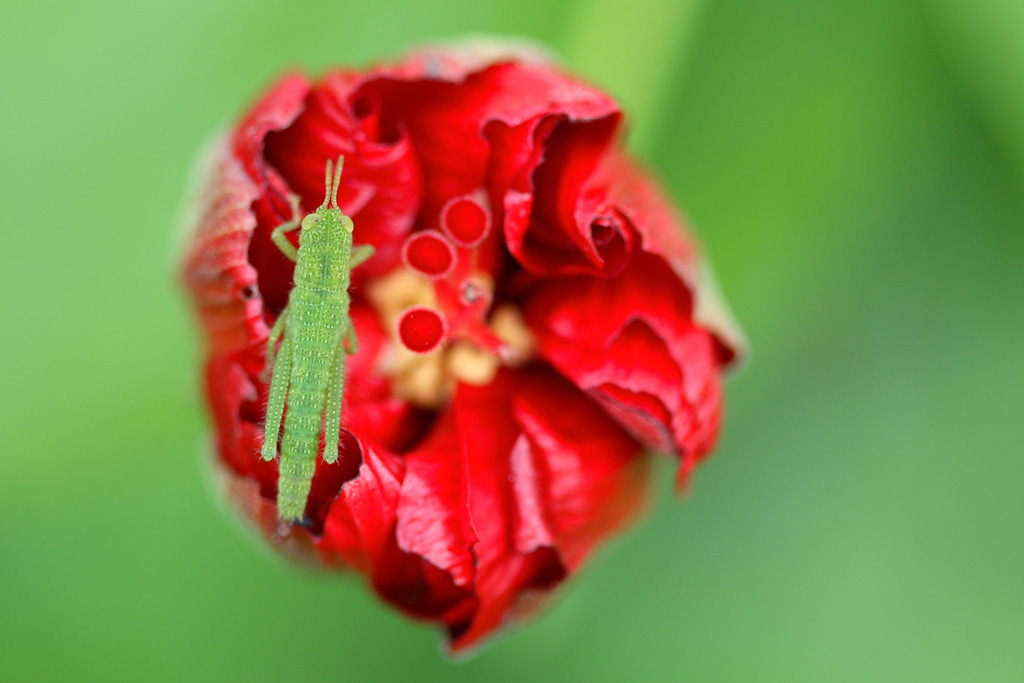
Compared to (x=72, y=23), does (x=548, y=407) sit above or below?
below

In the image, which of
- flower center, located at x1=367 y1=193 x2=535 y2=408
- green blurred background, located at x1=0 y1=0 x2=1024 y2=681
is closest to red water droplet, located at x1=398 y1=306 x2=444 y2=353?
flower center, located at x1=367 y1=193 x2=535 y2=408

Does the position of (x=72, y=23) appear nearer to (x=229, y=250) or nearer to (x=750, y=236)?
(x=229, y=250)

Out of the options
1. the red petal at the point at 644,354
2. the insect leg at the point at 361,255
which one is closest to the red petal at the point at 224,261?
the insect leg at the point at 361,255

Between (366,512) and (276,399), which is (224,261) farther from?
(366,512)

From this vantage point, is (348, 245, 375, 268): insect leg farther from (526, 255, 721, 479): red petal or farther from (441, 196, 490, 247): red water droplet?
(526, 255, 721, 479): red petal

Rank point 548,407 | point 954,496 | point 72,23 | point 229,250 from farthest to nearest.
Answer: point 954,496 → point 72,23 → point 548,407 → point 229,250

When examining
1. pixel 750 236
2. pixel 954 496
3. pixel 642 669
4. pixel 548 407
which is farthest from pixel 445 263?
pixel 954 496

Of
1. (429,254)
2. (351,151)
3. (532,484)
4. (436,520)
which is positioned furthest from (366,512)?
(351,151)
